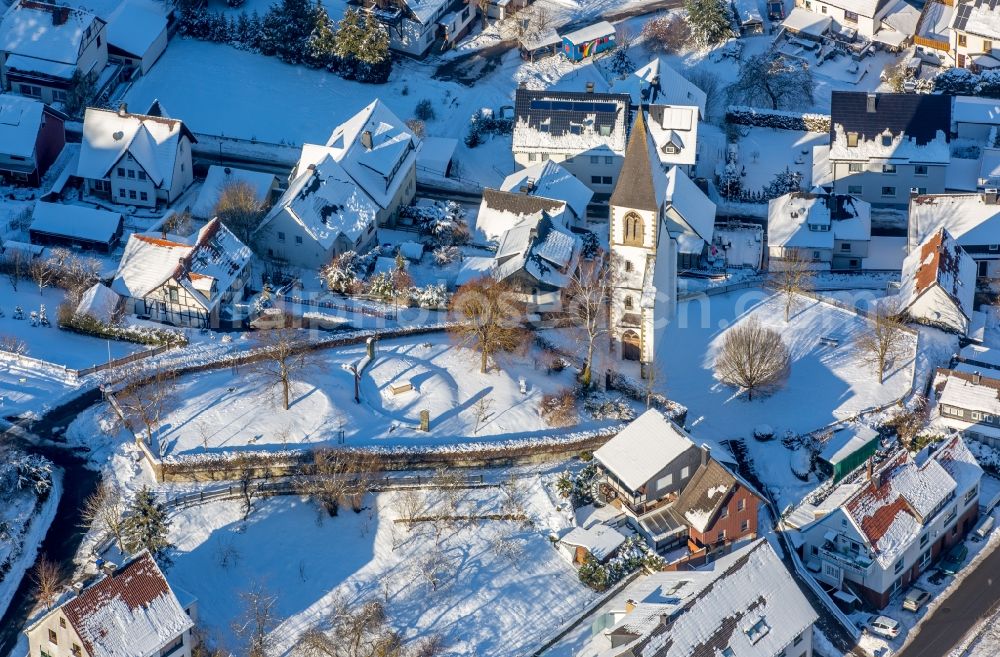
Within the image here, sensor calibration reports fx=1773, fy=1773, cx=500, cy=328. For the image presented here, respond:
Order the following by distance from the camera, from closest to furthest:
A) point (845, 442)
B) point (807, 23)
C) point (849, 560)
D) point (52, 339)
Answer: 1. point (849, 560)
2. point (845, 442)
3. point (52, 339)
4. point (807, 23)

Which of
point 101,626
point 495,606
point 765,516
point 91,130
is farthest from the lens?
point 91,130

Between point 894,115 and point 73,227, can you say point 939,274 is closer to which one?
point 894,115

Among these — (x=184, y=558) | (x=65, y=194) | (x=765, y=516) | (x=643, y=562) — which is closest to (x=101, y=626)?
(x=184, y=558)

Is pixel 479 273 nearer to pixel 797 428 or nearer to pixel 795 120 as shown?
pixel 797 428

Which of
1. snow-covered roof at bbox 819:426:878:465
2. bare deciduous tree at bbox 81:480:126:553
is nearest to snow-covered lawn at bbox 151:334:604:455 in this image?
bare deciduous tree at bbox 81:480:126:553

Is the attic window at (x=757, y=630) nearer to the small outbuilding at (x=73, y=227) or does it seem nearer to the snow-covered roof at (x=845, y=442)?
the snow-covered roof at (x=845, y=442)

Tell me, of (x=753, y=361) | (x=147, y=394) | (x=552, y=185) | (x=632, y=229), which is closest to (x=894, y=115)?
(x=552, y=185)

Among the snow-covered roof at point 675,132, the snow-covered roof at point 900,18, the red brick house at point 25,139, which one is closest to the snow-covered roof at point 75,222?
the red brick house at point 25,139
